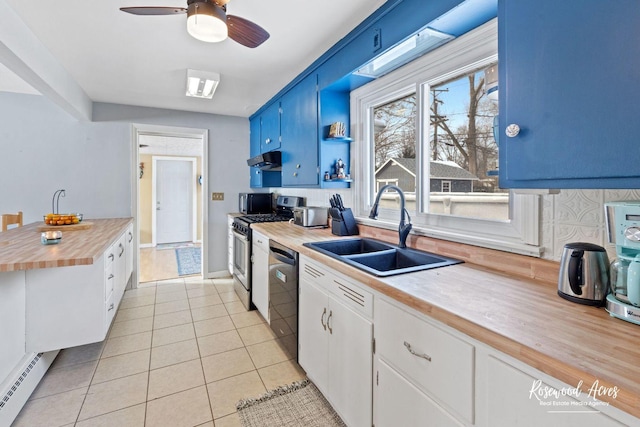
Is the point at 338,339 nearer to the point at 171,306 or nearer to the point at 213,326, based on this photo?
the point at 213,326

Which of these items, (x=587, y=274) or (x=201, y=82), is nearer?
(x=587, y=274)

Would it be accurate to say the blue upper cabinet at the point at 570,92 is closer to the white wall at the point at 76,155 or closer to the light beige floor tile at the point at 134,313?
the light beige floor tile at the point at 134,313

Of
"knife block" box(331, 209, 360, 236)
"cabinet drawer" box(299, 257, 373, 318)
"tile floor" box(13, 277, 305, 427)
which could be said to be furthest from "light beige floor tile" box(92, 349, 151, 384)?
"knife block" box(331, 209, 360, 236)

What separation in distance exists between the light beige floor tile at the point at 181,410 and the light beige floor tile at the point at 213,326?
794 mm

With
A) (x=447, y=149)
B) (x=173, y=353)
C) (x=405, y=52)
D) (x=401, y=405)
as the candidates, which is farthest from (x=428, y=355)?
(x=173, y=353)

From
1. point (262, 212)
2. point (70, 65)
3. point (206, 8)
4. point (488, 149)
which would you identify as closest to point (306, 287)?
point (488, 149)

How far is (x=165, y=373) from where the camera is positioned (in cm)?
205

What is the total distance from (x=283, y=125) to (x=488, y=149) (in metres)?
2.17

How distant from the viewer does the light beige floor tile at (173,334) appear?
97.9 inches

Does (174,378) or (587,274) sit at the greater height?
(587,274)

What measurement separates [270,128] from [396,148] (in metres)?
1.92

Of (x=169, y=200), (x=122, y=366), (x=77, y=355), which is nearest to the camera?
(x=122, y=366)

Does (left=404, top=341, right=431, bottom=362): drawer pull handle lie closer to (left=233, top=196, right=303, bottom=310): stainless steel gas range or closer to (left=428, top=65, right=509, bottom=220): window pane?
(left=428, top=65, right=509, bottom=220): window pane

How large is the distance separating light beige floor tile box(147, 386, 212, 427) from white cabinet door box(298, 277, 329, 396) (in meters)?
0.61
